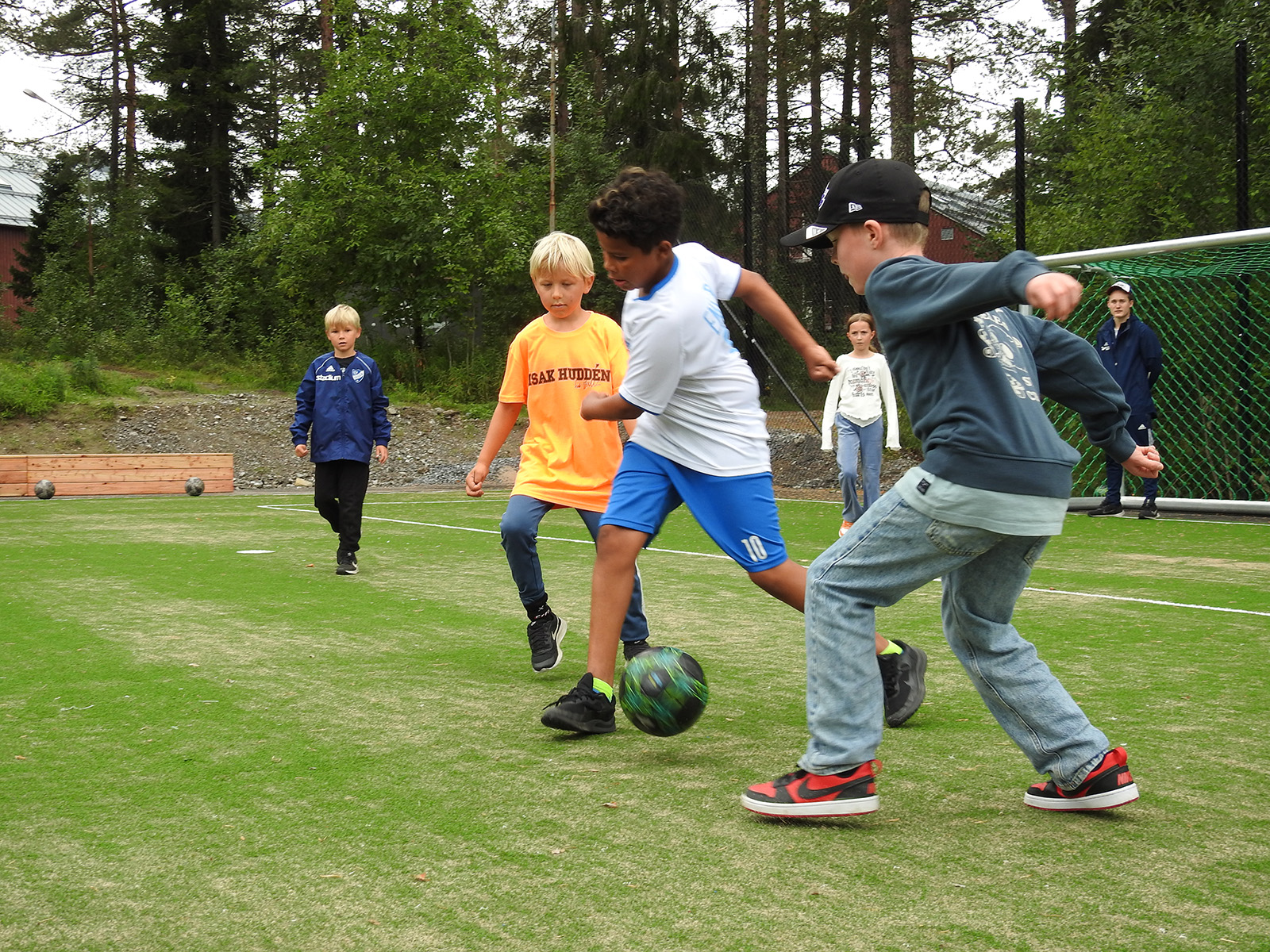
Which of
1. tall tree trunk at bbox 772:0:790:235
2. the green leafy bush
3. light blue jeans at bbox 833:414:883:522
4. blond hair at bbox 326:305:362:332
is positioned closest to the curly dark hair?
blond hair at bbox 326:305:362:332

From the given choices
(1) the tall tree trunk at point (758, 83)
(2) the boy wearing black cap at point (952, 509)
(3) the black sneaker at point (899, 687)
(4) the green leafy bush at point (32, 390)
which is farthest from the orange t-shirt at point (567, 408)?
(1) the tall tree trunk at point (758, 83)

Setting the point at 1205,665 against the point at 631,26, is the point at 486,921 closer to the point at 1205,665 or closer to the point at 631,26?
the point at 1205,665

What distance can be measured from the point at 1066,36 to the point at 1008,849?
3222 cm

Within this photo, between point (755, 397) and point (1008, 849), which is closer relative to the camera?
point (1008, 849)

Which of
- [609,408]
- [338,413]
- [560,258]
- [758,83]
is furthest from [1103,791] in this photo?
[758,83]

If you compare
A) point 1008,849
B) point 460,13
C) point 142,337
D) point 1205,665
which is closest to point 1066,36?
point 460,13

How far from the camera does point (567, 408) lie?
17.8 ft

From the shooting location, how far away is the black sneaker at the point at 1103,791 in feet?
10.2

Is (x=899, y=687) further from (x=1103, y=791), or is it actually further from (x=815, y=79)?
(x=815, y=79)

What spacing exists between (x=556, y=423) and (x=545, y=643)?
966mm

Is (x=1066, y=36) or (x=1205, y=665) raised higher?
(x=1066, y=36)

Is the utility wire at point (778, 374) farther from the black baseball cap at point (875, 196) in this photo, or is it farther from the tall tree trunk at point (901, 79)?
the black baseball cap at point (875, 196)

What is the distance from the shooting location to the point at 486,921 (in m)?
2.50

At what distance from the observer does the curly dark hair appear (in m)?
3.92
